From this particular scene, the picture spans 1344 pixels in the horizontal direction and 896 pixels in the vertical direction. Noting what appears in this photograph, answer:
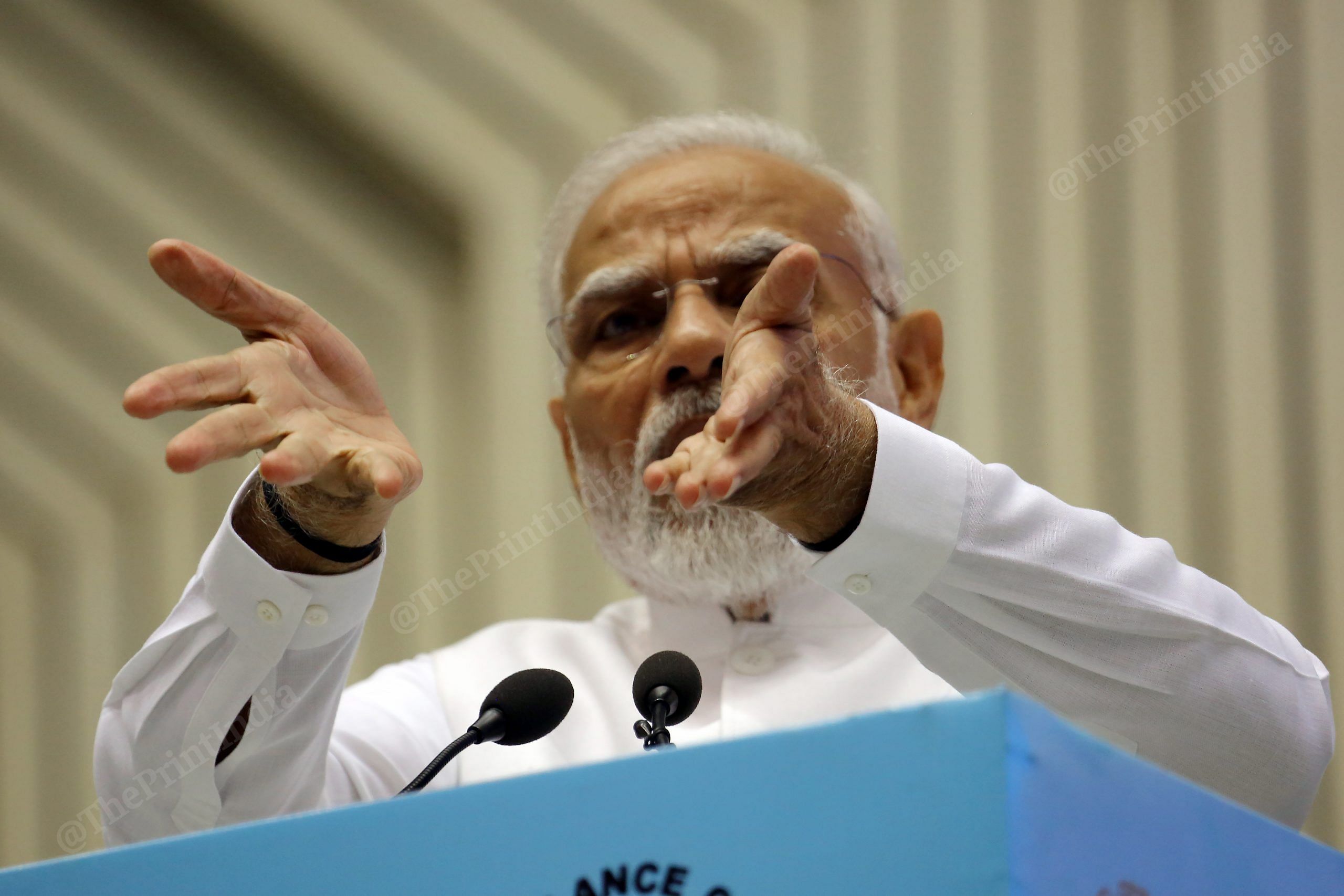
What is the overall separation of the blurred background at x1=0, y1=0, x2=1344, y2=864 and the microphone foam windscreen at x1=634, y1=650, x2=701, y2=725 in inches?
60.7

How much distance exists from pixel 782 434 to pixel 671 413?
28.6 inches

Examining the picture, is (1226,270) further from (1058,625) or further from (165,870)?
(165,870)

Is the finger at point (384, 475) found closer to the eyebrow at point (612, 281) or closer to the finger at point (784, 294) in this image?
the finger at point (784, 294)

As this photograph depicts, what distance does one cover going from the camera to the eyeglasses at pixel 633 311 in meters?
1.88

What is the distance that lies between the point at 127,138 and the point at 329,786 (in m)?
2.04

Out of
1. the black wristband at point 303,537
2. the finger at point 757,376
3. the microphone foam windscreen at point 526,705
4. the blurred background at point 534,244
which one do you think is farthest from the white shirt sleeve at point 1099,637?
the blurred background at point 534,244

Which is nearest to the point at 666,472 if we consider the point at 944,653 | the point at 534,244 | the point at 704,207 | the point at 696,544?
the point at 944,653

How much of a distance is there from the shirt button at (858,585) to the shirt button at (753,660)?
60cm

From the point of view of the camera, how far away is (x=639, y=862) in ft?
2.18

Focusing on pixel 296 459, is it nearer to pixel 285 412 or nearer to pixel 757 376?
pixel 285 412

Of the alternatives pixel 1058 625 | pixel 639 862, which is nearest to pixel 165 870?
pixel 639 862

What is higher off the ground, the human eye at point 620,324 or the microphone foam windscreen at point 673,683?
the human eye at point 620,324

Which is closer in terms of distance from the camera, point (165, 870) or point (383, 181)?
point (165, 870)

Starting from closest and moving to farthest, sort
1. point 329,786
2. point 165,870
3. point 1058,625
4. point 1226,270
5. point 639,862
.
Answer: point 639,862 → point 165,870 → point 1058,625 → point 329,786 → point 1226,270
